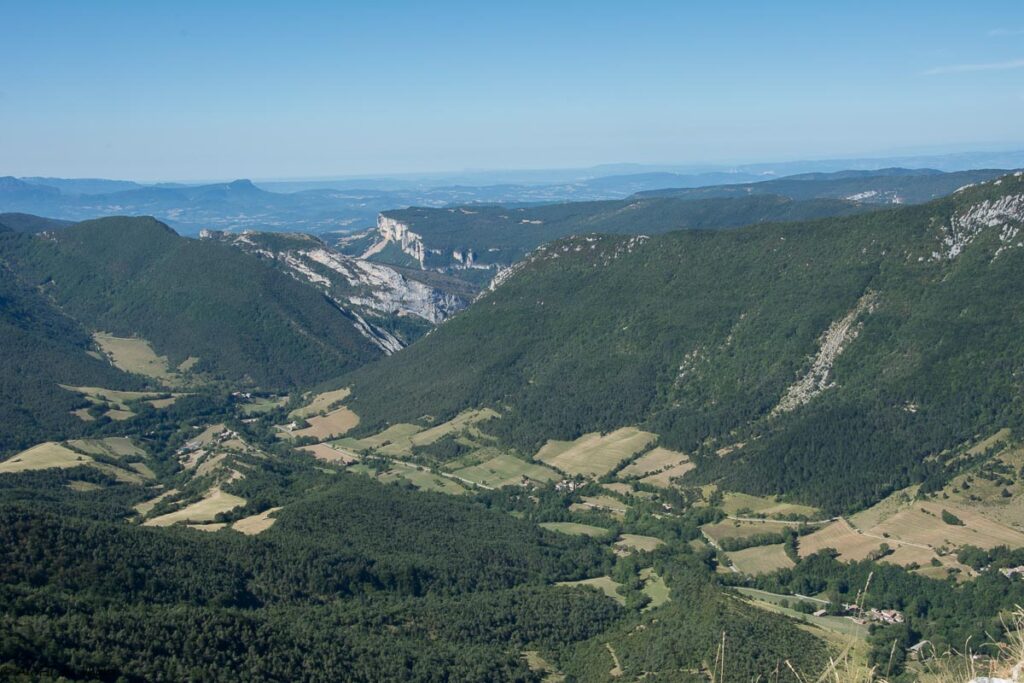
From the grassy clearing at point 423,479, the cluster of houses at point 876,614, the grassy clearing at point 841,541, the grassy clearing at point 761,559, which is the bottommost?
the grassy clearing at point 423,479

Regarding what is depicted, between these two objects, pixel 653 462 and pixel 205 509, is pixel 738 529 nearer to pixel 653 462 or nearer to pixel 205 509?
pixel 653 462

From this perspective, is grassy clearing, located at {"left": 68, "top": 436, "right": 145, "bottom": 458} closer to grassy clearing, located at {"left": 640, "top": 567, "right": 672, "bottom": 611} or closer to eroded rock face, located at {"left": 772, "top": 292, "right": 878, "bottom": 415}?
grassy clearing, located at {"left": 640, "top": 567, "right": 672, "bottom": 611}

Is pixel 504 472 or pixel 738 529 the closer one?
pixel 738 529

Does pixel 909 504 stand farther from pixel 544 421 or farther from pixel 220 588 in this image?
pixel 220 588

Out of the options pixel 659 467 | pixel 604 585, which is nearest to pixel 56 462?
pixel 604 585

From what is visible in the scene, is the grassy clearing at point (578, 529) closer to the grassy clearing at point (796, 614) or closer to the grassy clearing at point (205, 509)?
the grassy clearing at point (796, 614)

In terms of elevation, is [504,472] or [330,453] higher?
[504,472]

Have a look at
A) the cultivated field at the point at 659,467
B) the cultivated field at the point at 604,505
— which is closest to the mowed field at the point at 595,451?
the cultivated field at the point at 659,467

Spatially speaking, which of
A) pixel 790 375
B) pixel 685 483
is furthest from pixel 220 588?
pixel 790 375
